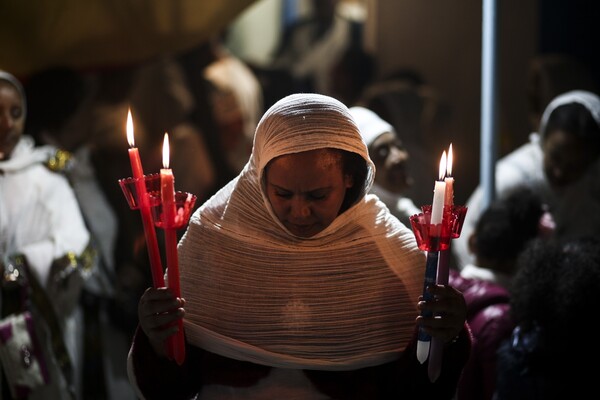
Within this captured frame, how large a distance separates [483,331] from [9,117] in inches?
104

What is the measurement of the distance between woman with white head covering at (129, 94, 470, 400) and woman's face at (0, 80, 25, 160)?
7.96 ft

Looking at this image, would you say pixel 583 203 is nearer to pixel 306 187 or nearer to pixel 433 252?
pixel 306 187

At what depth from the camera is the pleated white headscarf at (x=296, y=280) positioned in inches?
118

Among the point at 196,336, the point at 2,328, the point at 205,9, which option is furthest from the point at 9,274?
the point at 205,9

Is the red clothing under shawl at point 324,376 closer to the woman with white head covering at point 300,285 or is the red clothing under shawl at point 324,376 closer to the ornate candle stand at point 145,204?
the woman with white head covering at point 300,285

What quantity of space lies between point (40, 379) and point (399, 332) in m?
2.40

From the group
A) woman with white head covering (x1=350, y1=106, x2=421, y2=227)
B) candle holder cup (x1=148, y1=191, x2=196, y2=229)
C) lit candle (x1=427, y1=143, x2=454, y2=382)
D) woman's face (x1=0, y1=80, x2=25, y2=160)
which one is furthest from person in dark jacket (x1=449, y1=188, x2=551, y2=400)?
woman's face (x1=0, y1=80, x2=25, y2=160)

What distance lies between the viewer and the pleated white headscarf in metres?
3.00

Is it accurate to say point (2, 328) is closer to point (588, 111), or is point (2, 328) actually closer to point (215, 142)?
point (215, 142)

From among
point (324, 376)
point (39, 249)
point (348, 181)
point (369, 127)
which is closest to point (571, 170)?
point (369, 127)

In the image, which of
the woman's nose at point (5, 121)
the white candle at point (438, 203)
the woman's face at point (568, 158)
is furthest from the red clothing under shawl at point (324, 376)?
the woman's face at point (568, 158)

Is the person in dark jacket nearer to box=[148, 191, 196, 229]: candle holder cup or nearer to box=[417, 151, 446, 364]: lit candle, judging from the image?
box=[417, 151, 446, 364]: lit candle

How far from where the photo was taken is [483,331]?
12.7 ft

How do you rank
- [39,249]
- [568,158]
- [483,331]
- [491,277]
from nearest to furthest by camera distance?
[483,331]
[491,277]
[39,249]
[568,158]
